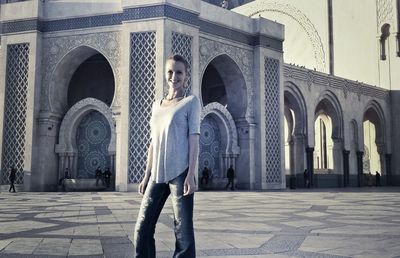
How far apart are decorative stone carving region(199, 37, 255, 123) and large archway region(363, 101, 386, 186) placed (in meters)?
7.56

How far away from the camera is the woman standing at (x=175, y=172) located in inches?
79.7

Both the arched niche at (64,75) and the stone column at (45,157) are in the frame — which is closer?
the stone column at (45,157)

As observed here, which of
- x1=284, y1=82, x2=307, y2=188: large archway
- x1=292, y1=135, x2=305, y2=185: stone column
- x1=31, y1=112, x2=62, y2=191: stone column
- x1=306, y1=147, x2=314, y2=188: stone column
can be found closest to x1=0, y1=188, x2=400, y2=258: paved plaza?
x1=31, y1=112, x2=62, y2=191: stone column

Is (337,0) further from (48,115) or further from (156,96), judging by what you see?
(48,115)

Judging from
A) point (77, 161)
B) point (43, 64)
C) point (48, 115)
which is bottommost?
point (77, 161)

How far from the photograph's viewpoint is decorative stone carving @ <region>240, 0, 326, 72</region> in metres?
22.7

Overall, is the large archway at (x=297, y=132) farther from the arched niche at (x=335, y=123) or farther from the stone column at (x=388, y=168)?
the stone column at (x=388, y=168)

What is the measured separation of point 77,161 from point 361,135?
38.6ft

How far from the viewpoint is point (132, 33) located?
39.9ft

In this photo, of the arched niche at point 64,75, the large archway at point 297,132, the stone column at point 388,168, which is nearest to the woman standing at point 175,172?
the arched niche at point 64,75

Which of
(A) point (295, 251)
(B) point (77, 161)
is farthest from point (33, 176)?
(A) point (295, 251)

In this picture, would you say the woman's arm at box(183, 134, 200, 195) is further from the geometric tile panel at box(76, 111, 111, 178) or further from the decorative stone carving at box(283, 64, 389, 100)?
the decorative stone carving at box(283, 64, 389, 100)

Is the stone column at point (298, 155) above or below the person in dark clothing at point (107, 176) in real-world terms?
above

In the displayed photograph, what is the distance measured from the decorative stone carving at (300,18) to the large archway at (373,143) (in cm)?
348
